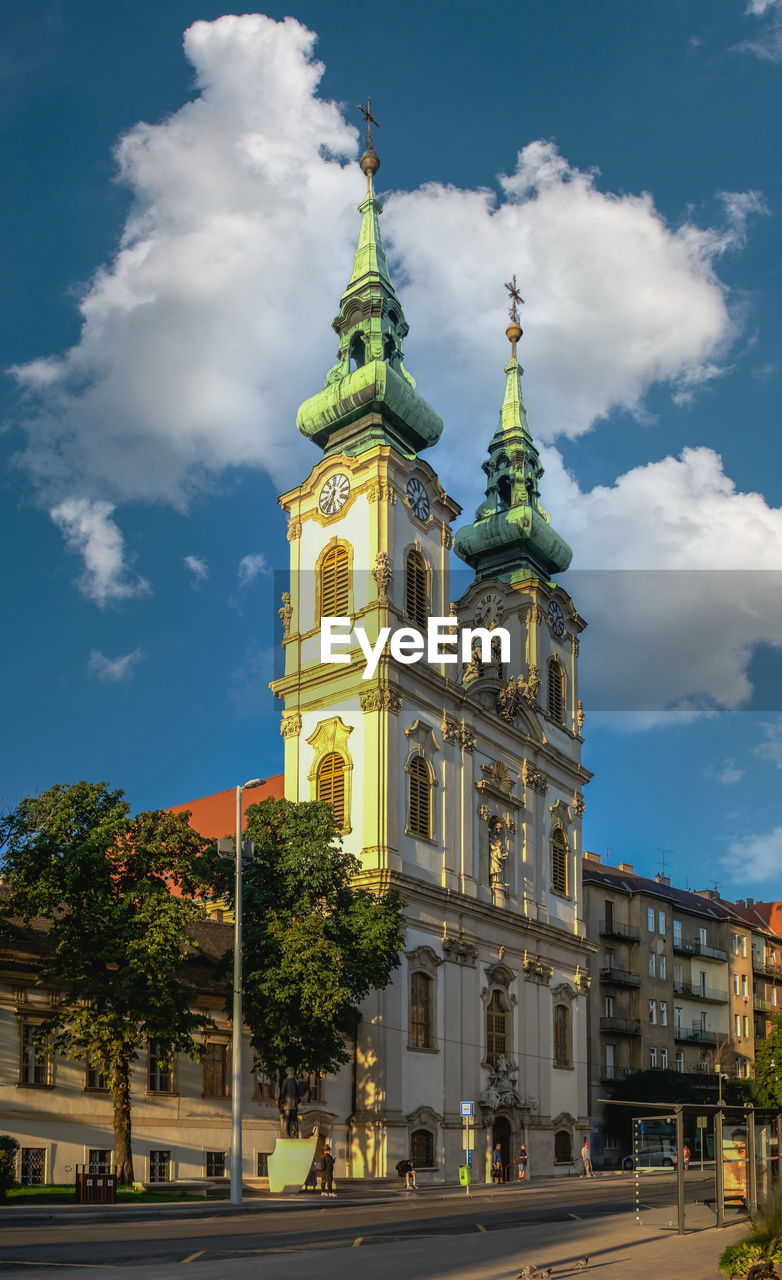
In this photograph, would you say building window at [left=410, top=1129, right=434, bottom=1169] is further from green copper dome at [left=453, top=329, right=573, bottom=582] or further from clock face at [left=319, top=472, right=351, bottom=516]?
green copper dome at [left=453, top=329, right=573, bottom=582]

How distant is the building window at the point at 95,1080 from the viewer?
38.6 metres

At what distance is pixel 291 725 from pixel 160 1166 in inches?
682

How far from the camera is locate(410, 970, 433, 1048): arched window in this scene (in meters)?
47.2

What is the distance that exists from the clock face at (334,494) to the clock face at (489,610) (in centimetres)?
1234

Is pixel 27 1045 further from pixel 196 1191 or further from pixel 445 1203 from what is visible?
pixel 445 1203

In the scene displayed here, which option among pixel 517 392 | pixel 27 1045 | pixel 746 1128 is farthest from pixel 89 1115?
pixel 517 392

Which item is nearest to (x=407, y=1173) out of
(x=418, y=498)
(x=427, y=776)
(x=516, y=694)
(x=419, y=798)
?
(x=419, y=798)

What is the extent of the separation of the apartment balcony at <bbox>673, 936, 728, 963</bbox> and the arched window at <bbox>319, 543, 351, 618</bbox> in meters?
37.9

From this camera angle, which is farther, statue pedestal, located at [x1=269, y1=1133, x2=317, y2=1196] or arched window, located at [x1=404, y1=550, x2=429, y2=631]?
arched window, located at [x1=404, y1=550, x2=429, y2=631]

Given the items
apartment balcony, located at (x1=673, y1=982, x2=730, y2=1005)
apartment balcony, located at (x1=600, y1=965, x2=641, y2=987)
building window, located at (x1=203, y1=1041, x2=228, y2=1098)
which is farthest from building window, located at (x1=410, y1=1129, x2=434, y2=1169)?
apartment balcony, located at (x1=673, y1=982, x2=730, y2=1005)

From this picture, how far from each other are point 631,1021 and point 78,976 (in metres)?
45.4

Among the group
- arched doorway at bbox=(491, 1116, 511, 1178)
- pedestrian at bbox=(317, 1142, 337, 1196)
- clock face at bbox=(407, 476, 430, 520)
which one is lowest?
arched doorway at bbox=(491, 1116, 511, 1178)

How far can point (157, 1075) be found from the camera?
40500mm

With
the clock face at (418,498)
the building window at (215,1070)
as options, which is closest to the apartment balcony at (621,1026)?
the clock face at (418,498)
